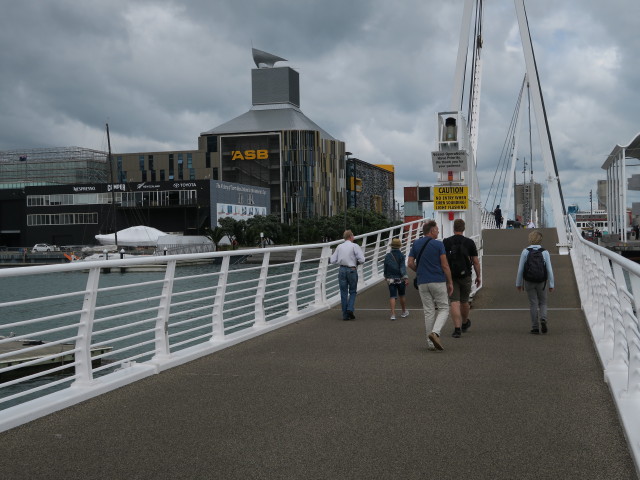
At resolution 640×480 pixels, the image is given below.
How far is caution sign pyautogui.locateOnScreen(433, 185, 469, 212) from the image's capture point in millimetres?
15680

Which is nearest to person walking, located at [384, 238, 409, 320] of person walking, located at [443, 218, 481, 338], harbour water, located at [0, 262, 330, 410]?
harbour water, located at [0, 262, 330, 410]

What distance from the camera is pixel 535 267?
11.5m

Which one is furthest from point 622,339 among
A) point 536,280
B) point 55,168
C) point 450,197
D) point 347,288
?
point 55,168

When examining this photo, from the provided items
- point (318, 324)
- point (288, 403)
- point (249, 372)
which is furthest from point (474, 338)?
point (288, 403)

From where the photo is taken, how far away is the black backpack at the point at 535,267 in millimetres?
11406

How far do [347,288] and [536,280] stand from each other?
143 inches

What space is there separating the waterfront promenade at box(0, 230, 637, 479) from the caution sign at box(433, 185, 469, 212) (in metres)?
6.03

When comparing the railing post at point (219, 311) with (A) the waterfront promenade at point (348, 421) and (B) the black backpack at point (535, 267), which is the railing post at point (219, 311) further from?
(B) the black backpack at point (535, 267)

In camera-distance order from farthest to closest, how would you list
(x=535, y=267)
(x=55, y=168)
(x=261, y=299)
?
(x=55, y=168) < (x=261, y=299) < (x=535, y=267)

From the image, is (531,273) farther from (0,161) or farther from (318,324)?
(0,161)

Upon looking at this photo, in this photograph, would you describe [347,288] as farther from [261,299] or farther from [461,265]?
[461,265]

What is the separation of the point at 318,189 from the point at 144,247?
50.6 m

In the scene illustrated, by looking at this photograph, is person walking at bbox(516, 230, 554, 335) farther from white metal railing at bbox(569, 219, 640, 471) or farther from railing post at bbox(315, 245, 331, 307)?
railing post at bbox(315, 245, 331, 307)

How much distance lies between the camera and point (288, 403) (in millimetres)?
6598
